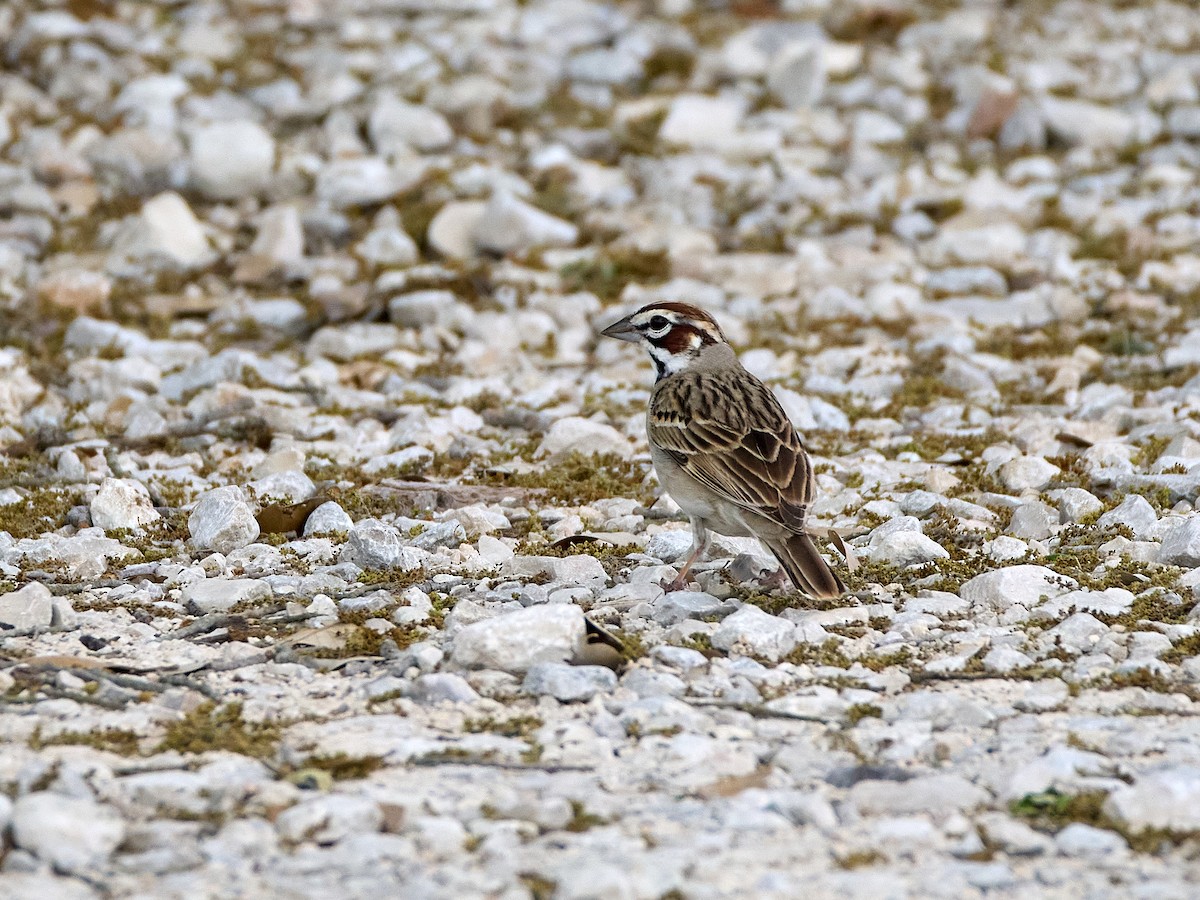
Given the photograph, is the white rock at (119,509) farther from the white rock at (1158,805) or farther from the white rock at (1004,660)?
the white rock at (1158,805)

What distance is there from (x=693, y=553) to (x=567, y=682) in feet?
5.87

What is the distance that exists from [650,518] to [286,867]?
4.41 m

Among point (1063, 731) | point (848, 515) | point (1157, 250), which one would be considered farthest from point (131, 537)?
point (1157, 250)

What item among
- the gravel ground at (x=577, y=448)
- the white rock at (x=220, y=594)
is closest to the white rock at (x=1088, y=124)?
the gravel ground at (x=577, y=448)

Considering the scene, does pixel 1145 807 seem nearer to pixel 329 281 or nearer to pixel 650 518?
pixel 650 518

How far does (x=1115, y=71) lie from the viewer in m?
17.8

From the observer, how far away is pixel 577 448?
953 cm

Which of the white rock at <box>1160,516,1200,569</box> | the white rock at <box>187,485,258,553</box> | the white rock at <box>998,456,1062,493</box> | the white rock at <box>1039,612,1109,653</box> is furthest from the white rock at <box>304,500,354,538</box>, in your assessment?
the white rock at <box>1160,516,1200,569</box>

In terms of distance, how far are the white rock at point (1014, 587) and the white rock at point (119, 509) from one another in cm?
420

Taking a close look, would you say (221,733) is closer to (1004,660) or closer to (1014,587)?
(1004,660)

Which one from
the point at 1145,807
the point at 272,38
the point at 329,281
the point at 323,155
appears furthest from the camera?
the point at 272,38

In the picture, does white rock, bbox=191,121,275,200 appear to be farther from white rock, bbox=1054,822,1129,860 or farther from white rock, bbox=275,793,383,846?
white rock, bbox=1054,822,1129,860

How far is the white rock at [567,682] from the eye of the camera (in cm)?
572

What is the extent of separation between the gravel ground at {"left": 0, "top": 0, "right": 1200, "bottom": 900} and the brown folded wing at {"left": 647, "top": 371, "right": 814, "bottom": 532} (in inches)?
19.6
